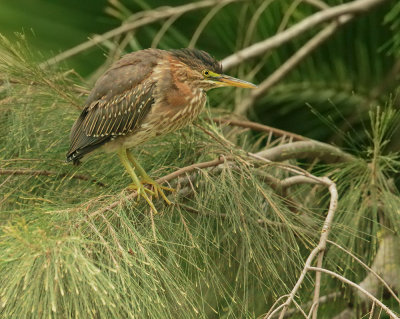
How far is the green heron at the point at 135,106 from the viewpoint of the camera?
238cm

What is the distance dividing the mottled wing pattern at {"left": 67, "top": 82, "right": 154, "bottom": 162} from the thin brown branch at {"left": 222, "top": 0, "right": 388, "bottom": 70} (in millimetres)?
805

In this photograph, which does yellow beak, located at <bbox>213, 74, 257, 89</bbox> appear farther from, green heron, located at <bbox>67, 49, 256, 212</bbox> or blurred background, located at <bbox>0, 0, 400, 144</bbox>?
blurred background, located at <bbox>0, 0, 400, 144</bbox>

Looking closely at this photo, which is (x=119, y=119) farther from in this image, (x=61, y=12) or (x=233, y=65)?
(x=61, y=12)

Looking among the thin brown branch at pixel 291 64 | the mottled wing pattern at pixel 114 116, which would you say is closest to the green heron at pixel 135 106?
the mottled wing pattern at pixel 114 116

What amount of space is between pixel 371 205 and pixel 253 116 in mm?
1186

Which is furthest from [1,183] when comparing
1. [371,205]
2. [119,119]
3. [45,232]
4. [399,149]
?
[399,149]

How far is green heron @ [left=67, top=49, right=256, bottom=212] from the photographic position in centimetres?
238

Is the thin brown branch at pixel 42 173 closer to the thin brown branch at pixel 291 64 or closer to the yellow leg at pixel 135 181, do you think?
the yellow leg at pixel 135 181

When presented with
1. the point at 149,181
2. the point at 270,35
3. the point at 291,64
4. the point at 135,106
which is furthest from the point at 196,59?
the point at 270,35

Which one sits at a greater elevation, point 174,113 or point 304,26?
point 304,26

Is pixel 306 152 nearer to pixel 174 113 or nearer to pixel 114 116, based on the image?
pixel 174 113

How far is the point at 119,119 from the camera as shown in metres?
2.41

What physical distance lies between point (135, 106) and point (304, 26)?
3.43ft

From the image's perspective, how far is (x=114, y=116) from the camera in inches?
94.7
